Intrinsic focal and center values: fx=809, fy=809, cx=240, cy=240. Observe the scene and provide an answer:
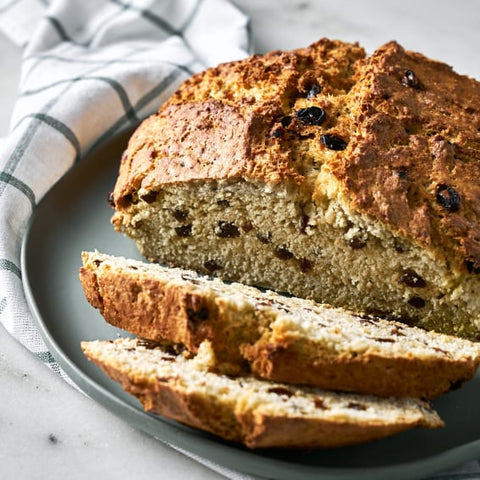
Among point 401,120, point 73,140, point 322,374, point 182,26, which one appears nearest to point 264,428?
point 322,374

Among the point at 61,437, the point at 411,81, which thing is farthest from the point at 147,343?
the point at 411,81

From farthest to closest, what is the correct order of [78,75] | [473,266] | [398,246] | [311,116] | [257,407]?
[78,75], [311,116], [398,246], [473,266], [257,407]

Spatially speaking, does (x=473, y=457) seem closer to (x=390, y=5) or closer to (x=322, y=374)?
(x=322, y=374)

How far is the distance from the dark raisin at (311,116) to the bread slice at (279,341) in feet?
3.17

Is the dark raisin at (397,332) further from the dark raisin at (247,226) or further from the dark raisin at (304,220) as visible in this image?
the dark raisin at (247,226)

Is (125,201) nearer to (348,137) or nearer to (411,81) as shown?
(348,137)

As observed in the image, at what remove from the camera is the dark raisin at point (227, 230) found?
13.0ft

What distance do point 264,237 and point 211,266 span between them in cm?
40

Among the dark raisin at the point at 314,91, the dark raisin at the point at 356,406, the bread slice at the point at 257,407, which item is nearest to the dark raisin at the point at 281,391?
the bread slice at the point at 257,407

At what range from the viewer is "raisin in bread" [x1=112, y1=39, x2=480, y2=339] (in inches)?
140

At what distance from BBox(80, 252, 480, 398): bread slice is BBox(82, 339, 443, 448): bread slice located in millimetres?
58

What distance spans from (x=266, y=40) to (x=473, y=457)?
4.12 meters

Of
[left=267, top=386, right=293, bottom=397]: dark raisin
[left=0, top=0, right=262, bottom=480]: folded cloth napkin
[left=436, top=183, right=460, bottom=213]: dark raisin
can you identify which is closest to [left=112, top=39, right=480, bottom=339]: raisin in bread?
[left=436, top=183, right=460, bottom=213]: dark raisin

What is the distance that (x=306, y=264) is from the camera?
393 cm
